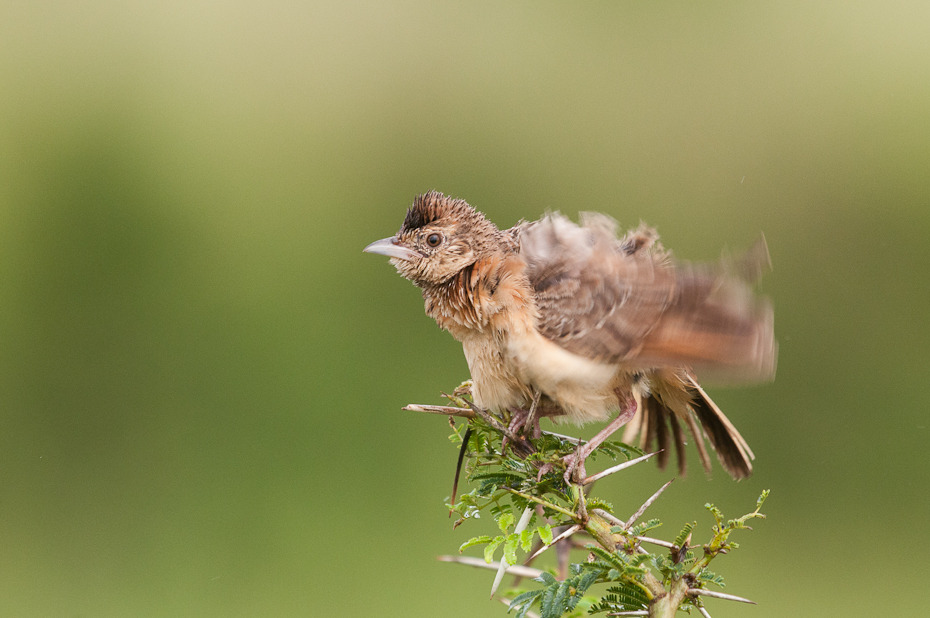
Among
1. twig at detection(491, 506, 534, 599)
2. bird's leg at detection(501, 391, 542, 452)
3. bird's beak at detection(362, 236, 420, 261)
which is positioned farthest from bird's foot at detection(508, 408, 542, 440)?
bird's beak at detection(362, 236, 420, 261)

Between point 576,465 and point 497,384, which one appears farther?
point 497,384

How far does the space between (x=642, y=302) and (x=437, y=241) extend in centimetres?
87

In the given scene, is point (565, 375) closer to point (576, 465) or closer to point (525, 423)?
point (525, 423)

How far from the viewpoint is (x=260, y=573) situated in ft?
19.4

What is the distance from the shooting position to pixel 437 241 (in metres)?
3.21

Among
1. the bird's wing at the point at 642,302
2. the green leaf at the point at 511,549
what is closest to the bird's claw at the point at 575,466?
the green leaf at the point at 511,549

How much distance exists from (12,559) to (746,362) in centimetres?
560

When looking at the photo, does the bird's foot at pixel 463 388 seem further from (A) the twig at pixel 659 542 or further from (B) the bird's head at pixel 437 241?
(A) the twig at pixel 659 542

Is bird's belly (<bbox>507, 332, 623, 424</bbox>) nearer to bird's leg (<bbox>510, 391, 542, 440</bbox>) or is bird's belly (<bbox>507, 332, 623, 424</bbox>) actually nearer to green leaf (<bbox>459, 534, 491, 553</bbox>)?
bird's leg (<bbox>510, 391, 542, 440</bbox>)

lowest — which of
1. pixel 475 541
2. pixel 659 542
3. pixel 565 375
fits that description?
pixel 475 541

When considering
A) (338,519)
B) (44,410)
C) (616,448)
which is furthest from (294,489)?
(616,448)

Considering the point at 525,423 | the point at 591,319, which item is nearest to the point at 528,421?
the point at 525,423

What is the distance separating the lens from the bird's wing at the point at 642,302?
2305 mm

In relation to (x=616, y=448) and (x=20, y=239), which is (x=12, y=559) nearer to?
(x=20, y=239)
